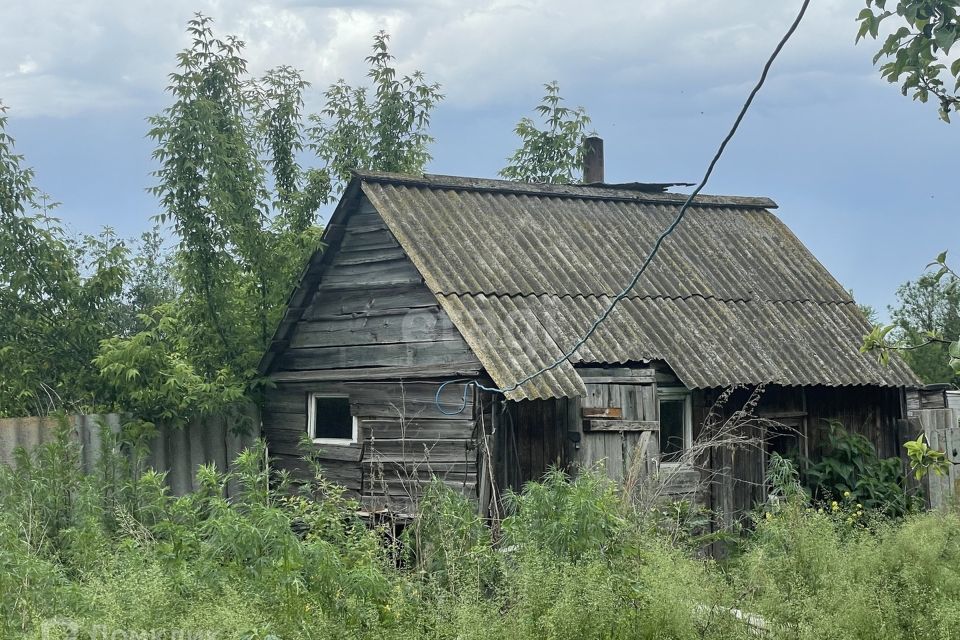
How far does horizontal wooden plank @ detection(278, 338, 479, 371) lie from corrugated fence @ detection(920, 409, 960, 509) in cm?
732

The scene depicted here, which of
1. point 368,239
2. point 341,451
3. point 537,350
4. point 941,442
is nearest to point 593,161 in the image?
point 368,239

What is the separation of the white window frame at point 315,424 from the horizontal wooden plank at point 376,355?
0.36m

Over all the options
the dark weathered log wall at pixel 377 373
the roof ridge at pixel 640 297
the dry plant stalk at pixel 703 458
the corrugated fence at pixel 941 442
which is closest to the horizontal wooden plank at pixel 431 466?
the dark weathered log wall at pixel 377 373

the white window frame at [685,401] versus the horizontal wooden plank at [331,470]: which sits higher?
the white window frame at [685,401]

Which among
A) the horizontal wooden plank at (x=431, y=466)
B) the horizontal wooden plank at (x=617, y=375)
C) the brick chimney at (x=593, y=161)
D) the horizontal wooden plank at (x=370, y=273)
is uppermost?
the brick chimney at (x=593, y=161)

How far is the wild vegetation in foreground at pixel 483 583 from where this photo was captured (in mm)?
5910

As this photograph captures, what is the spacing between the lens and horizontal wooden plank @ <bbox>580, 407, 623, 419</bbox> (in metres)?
11.5

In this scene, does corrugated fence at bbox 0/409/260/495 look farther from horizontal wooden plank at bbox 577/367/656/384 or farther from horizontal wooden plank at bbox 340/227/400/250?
horizontal wooden plank at bbox 577/367/656/384

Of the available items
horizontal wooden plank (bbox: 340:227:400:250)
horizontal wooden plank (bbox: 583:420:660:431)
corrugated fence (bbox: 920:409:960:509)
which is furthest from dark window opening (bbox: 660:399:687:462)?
corrugated fence (bbox: 920:409:960:509)

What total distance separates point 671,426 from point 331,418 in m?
4.23

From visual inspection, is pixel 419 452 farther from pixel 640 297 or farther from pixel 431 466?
pixel 640 297

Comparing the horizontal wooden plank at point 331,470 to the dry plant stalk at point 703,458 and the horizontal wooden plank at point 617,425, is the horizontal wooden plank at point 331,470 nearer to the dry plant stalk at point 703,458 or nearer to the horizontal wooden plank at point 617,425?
the horizontal wooden plank at point 617,425

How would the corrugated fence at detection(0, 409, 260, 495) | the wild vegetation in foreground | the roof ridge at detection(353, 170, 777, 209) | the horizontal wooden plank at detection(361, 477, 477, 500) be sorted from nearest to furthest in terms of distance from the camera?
the wild vegetation in foreground → the horizontal wooden plank at detection(361, 477, 477, 500) → the corrugated fence at detection(0, 409, 260, 495) → the roof ridge at detection(353, 170, 777, 209)

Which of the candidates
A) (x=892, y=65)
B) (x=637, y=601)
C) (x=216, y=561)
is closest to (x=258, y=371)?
(x=216, y=561)
